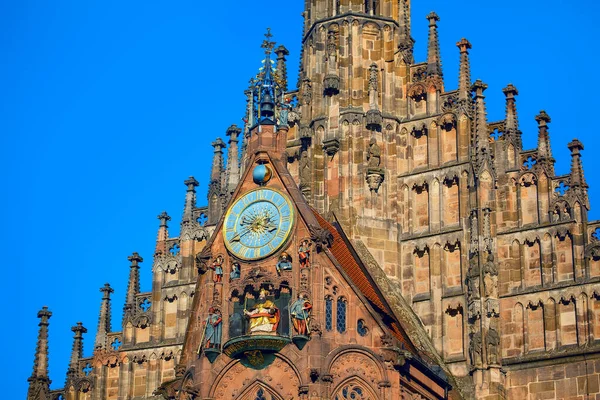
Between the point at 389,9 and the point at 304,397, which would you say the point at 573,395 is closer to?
the point at 304,397

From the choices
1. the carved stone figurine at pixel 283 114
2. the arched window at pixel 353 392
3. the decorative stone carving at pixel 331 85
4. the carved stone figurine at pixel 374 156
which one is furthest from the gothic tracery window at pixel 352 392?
the decorative stone carving at pixel 331 85

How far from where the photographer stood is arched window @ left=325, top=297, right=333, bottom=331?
215 feet

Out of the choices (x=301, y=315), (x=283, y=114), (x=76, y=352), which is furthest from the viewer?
(x=76, y=352)

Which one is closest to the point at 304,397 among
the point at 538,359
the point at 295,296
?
the point at 295,296

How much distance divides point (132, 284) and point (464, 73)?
1395 cm

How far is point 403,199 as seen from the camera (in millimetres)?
72438

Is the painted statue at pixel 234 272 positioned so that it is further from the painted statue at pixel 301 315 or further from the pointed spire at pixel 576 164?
the pointed spire at pixel 576 164

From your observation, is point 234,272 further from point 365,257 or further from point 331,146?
point 331,146

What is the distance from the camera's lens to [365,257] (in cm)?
7094

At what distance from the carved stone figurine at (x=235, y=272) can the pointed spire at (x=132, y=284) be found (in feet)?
26.3

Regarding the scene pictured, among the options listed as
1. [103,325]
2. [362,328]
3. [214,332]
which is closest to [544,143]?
[362,328]

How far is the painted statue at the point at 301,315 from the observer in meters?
65.1

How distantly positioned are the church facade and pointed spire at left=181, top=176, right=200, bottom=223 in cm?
7

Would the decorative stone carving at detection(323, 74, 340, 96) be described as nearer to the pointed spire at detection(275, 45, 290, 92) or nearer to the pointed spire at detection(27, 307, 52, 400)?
the pointed spire at detection(275, 45, 290, 92)
